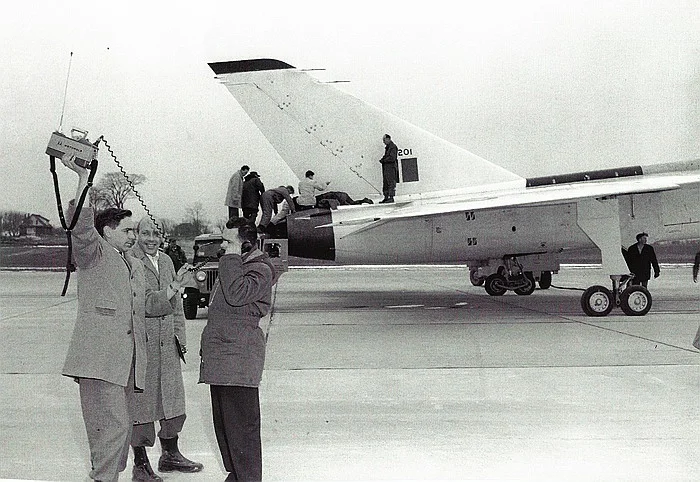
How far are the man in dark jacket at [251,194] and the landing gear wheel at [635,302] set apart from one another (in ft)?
17.8

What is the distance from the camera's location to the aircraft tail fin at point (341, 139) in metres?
11.4

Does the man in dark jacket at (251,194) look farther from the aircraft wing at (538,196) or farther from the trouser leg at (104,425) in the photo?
the trouser leg at (104,425)

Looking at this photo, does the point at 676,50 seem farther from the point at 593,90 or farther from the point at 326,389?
the point at 326,389

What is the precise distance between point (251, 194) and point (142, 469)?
626 cm

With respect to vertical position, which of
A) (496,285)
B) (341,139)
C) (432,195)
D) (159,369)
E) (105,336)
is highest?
(341,139)

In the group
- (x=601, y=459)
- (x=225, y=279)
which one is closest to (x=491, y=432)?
(x=601, y=459)

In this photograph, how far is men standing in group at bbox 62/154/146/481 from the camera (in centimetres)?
371

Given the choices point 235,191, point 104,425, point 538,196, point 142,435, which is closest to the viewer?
point 104,425

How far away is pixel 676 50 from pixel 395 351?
4851mm

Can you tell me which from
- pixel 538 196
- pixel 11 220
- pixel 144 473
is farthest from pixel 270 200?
pixel 144 473

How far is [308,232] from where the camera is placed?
1177cm

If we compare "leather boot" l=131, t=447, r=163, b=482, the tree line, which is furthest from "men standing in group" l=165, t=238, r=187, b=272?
"leather boot" l=131, t=447, r=163, b=482

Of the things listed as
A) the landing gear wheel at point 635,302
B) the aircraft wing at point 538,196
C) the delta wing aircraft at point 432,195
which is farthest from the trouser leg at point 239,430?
the landing gear wheel at point 635,302

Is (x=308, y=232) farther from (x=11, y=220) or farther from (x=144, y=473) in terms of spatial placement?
(x=144, y=473)
